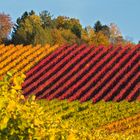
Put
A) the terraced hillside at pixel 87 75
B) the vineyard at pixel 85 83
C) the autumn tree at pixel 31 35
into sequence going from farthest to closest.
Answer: the autumn tree at pixel 31 35 < the terraced hillside at pixel 87 75 < the vineyard at pixel 85 83

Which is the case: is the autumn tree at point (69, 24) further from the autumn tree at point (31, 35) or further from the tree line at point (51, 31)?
the autumn tree at point (31, 35)

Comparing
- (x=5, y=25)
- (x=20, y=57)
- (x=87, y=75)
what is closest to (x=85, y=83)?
(x=87, y=75)

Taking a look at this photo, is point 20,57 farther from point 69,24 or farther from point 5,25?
point 5,25

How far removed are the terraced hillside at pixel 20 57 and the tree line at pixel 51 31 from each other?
1776 cm

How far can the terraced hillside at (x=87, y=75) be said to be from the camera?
2898 centimetres

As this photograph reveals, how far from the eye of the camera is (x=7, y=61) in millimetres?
36125

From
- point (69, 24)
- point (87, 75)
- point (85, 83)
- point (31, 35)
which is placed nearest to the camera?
point (85, 83)

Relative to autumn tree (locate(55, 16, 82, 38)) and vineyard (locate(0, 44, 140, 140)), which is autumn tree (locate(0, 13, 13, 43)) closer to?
autumn tree (locate(55, 16, 82, 38))

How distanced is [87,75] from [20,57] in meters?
6.50

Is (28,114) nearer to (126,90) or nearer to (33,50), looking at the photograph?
(126,90)

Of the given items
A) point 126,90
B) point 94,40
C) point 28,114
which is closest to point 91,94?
point 126,90

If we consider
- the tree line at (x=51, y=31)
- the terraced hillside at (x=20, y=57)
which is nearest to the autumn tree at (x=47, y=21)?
the tree line at (x=51, y=31)

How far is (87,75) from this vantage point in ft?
104

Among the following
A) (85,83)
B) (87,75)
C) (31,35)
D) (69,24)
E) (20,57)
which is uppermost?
(69,24)
